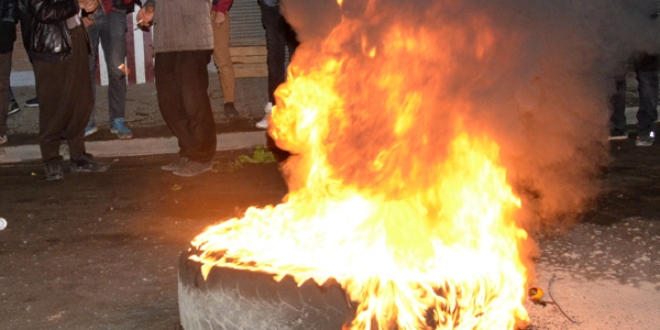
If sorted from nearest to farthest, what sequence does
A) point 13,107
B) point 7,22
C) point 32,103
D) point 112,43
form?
point 7,22, point 112,43, point 13,107, point 32,103

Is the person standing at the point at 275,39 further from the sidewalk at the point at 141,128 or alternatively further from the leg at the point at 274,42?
the sidewalk at the point at 141,128

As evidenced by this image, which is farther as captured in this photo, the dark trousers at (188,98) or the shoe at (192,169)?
the shoe at (192,169)

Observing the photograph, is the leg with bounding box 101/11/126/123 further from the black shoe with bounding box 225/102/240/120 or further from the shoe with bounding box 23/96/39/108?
the shoe with bounding box 23/96/39/108

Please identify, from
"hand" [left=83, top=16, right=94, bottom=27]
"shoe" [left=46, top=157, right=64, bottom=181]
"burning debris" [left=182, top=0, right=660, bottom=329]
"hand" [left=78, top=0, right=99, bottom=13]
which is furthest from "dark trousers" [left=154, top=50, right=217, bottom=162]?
"burning debris" [left=182, top=0, right=660, bottom=329]

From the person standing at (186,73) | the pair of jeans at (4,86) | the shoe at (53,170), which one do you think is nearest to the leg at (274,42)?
the person standing at (186,73)

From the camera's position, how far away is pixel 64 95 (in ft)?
26.1

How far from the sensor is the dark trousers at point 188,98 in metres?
8.02

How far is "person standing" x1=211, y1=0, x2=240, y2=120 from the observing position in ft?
33.5

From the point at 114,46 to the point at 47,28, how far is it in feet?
6.34

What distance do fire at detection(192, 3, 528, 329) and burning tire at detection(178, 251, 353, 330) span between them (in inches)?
3.4

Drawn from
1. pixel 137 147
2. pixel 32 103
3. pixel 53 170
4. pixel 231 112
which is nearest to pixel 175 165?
pixel 53 170

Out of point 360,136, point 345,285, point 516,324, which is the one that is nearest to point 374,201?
point 360,136

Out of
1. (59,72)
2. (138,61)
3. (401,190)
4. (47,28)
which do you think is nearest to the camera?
(401,190)

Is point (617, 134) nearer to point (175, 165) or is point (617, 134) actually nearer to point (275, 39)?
point (275, 39)
